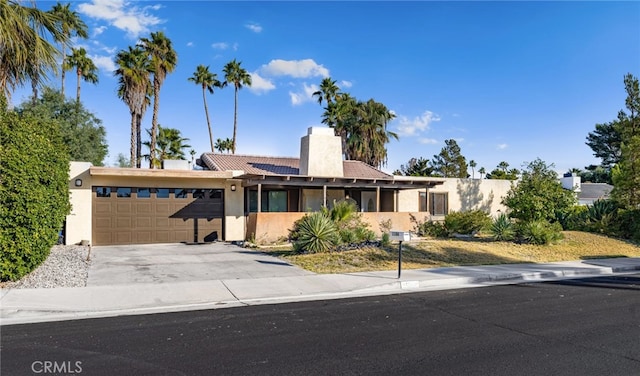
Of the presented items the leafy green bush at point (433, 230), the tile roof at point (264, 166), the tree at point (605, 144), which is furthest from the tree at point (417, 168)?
the leafy green bush at point (433, 230)

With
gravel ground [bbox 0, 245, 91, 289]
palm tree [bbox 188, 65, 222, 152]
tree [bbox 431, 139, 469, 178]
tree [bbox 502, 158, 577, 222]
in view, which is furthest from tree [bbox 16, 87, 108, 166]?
tree [bbox 431, 139, 469, 178]

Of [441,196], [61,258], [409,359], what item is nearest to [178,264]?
[61,258]

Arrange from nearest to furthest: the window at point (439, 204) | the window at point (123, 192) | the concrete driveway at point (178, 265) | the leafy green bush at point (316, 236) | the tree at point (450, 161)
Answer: the concrete driveway at point (178, 265) → the leafy green bush at point (316, 236) → the window at point (123, 192) → the window at point (439, 204) → the tree at point (450, 161)

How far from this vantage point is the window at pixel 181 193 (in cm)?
1870

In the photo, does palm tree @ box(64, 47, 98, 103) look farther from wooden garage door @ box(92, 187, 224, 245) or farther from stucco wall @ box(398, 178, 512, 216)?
stucco wall @ box(398, 178, 512, 216)

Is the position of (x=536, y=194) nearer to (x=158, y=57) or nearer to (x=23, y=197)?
(x=23, y=197)

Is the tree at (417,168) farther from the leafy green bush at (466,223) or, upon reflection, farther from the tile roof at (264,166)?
the leafy green bush at (466,223)

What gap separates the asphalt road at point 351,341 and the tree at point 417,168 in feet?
135

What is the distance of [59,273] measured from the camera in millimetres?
10312

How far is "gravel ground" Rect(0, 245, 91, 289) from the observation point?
909 cm

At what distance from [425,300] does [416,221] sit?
41.0 feet

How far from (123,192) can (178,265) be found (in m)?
7.15

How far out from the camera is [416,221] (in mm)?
20891

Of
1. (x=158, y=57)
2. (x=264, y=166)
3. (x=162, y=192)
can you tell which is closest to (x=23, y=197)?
(x=162, y=192)
